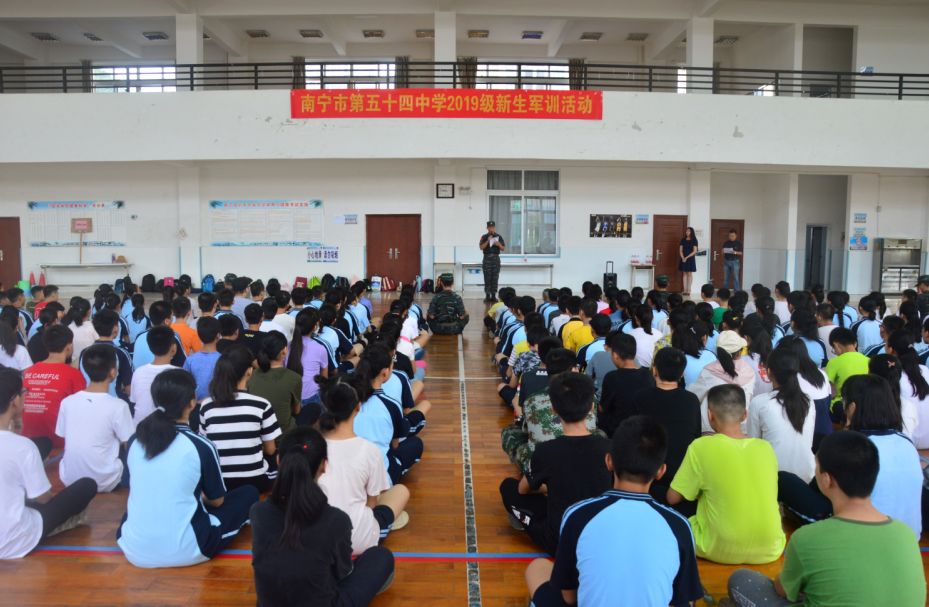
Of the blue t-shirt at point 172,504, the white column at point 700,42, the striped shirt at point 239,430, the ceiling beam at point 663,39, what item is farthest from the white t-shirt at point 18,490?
the ceiling beam at point 663,39

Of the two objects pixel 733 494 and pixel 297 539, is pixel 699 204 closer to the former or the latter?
pixel 733 494

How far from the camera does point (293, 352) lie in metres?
4.87

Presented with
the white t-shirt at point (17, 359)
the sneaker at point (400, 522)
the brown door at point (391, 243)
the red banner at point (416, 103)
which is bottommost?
the sneaker at point (400, 522)

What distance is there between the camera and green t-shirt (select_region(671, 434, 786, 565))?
2779mm

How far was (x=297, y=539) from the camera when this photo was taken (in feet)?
6.89

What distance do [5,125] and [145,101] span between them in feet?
8.10

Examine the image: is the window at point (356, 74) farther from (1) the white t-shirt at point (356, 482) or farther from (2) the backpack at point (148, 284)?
(1) the white t-shirt at point (356, 482)

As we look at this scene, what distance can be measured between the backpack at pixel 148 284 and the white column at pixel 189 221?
1.86ft

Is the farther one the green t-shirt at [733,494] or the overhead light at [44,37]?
the overhead light at [44,37]

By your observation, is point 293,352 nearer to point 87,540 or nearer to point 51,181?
point 87,540

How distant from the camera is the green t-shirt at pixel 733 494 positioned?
2.78 meters

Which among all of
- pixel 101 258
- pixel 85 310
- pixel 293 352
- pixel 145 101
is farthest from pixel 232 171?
pixel 293 352

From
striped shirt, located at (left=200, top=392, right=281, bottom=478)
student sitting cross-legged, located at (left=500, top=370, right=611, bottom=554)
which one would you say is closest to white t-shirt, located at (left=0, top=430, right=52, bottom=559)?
striped shirt, located at (left=200, top=392, right=281, bottom=478)

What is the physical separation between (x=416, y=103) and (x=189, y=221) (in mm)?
5122
